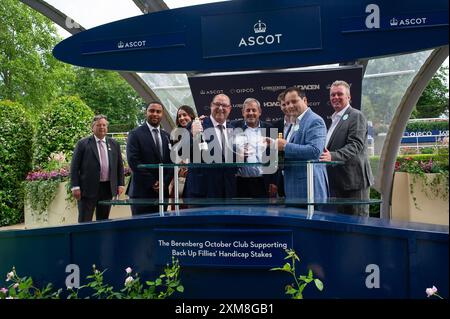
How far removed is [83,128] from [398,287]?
537cm

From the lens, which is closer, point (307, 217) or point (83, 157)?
point (307, 217)

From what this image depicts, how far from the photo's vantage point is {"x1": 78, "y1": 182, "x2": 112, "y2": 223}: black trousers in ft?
16.1

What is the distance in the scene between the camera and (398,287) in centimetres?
277

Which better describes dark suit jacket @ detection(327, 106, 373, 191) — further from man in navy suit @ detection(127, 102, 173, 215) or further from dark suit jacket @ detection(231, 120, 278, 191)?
man in navy suit @ detection(127, 102, 173, 215)

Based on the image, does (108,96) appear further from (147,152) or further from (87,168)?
(147,152)

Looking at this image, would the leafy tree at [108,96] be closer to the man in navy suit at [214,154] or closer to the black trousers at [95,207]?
the black trousers at [95,207]

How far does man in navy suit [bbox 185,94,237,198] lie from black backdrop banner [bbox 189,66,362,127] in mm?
4463

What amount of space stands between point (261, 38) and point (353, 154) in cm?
111

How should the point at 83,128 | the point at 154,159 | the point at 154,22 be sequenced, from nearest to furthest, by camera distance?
the point at 154,22, the point at 154,159, the point at 83,128

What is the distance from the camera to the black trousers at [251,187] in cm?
370

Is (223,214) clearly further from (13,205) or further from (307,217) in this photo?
(13,205)

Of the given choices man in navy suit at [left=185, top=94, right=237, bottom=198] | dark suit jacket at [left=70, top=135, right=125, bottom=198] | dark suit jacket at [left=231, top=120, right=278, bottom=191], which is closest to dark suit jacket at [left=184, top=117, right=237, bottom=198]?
man in navy suit at [left=185, top=94, right=237, bottom=198]

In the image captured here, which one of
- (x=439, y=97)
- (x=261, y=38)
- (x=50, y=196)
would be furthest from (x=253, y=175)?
(x=50, y=196)
